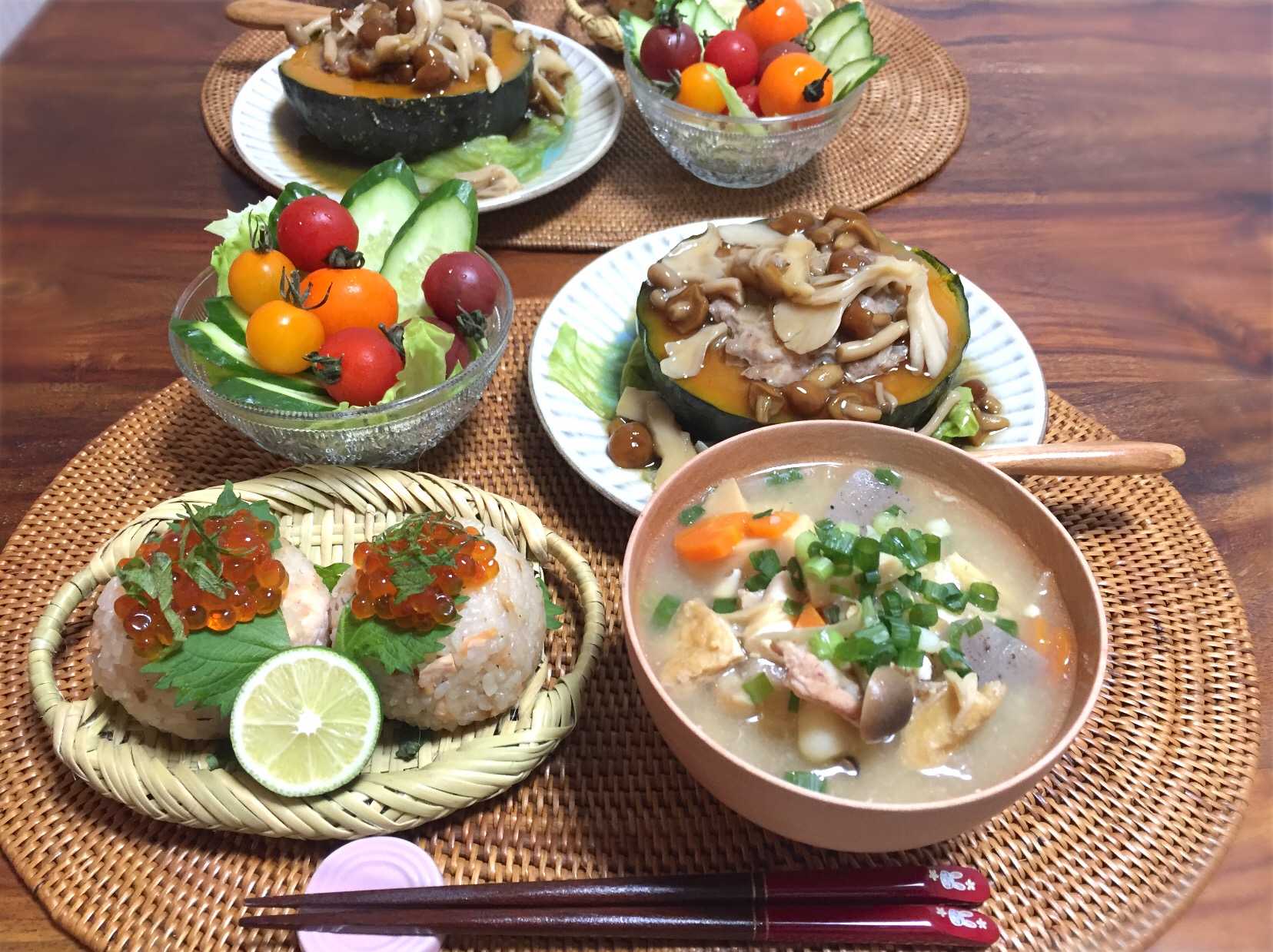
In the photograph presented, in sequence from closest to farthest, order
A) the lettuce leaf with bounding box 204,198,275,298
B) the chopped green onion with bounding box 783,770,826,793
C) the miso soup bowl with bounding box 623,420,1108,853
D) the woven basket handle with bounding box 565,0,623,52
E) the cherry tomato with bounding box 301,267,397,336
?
the miso soup bowl with bounding box 623,420,1108,853, the chopped green onion with bounding box 783,770,826,793, the cherry tomato with bounding box 301,267,397,336, the lettuce leaf with bounding box 204,198,275,298, the woven basket handle with bounding box 565,0,623,52

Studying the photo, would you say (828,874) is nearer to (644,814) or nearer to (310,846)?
(644,814)

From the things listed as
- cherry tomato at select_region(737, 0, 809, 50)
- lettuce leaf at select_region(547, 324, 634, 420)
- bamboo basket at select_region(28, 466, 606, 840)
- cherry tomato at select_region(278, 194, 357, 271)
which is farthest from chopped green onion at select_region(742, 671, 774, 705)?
cherry tomato at select_region(737, 0, 809, 50)

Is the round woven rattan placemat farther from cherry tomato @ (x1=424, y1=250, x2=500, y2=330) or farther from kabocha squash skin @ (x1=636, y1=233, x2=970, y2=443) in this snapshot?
cherry tomato @ (x1=424, y1=250, x2=500, y2=330)

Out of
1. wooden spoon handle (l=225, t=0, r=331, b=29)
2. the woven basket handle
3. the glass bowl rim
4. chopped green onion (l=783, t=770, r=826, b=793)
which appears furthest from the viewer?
the woven basket handle

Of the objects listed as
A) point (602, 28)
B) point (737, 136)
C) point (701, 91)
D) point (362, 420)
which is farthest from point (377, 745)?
point (602, 28)

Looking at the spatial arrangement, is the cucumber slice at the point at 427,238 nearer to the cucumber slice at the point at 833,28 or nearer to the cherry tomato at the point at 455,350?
the cherry tomato at the point at 455,350

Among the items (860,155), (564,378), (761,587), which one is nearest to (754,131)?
(860,155)

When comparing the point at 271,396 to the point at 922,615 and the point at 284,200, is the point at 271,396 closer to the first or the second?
the point at 284,200
